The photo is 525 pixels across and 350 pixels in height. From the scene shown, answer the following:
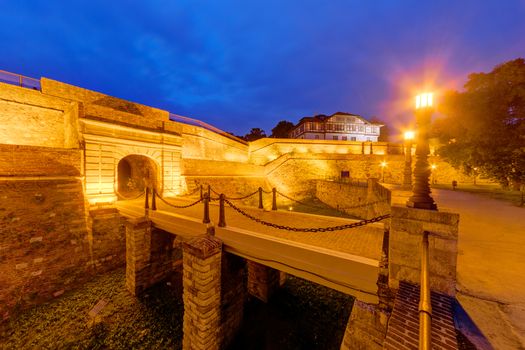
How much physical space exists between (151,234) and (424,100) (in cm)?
959

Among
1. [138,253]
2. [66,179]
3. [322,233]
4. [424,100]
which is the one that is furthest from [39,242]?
[424,100]

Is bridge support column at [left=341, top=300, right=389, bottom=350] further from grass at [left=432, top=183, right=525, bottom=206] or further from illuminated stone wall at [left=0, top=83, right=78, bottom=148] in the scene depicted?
illuminated stone wall at [left=0, top=83, right=78, bottom=148]

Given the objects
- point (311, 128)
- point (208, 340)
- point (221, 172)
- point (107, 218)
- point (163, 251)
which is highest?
point (311, 128)

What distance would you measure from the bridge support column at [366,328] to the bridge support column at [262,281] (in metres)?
4.20

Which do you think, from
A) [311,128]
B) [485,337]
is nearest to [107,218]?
[485,337]

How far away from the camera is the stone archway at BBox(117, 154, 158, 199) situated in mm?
13852

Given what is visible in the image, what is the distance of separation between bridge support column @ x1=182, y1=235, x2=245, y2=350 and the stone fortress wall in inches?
266

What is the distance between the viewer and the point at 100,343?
6.17 meters

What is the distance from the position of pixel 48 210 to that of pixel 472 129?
20.4 metres

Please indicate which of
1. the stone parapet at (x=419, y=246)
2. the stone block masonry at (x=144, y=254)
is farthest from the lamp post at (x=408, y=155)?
the stone block masonry at (x=144, y=254)

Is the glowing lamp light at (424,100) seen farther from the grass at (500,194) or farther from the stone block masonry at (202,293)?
the grass at (500,194)

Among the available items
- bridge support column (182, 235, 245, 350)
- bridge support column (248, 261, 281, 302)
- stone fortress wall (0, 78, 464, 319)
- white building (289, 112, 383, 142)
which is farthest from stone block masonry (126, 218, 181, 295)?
white building (289, 112, 383, 142)

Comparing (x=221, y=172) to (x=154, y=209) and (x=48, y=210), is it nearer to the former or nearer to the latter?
(x=154, y=209)

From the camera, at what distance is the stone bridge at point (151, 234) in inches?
142
